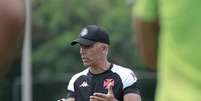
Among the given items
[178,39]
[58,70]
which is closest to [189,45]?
[178,39]

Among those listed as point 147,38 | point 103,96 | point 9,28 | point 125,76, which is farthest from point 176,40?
point 125,76

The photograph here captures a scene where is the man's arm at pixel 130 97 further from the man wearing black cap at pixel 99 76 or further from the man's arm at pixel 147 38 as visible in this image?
the man's arm at pixel 147 38

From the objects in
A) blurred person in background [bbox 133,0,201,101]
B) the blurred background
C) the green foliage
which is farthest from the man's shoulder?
the green foliage

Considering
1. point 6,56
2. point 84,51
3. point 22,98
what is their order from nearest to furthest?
point 6,56, point 84,51, point 22,98

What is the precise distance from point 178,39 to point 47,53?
28.4m

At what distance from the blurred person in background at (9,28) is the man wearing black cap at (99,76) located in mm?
3641

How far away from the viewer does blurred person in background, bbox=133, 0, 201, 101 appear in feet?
15.3

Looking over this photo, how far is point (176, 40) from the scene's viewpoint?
4707mm

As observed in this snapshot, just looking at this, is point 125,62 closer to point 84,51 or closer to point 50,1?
point 50,1

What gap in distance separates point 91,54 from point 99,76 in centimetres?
23

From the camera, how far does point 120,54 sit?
34.1m

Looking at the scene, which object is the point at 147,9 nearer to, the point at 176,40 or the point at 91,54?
the point at 176,40

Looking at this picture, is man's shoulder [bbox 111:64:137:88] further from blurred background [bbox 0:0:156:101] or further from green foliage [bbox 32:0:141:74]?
green foliage [bbox 32:0:141:74]

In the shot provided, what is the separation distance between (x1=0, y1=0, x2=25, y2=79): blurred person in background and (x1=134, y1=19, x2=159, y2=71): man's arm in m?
0.55
